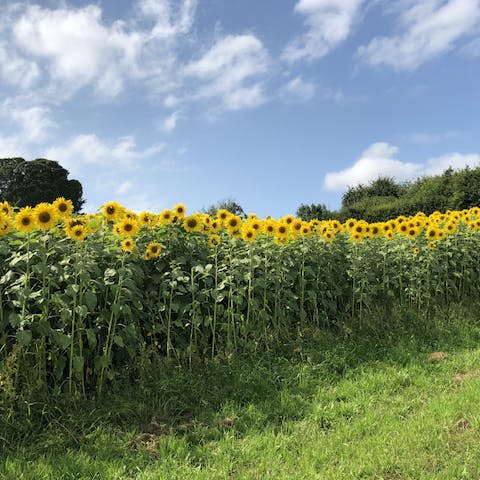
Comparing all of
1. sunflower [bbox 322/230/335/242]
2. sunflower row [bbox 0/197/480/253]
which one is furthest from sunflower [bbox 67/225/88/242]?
sunflower [bbox 322/230/335/242]

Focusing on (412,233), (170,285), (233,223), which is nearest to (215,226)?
(233,223)

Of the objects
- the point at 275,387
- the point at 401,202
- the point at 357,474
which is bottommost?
the point at 357,474

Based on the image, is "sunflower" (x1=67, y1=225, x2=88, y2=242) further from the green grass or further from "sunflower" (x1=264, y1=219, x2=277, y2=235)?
"sunflower" (x1=264, y1=219, x2=277, y2=235)

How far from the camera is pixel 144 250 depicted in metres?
4.74

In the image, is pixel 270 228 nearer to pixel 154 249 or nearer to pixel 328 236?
pixel 328 236

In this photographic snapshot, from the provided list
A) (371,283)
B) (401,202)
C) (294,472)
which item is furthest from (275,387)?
(401,202)

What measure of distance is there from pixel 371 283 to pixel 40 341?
4104 mm

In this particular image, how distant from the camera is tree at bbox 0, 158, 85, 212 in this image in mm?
37094

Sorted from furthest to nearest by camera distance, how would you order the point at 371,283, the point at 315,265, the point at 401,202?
the point at 401,202 < the point at 371,283 < the point at 315,265

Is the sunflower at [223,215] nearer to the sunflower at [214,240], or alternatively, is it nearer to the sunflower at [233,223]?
the sunflower at [233,223]

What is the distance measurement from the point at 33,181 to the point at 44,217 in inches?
1432

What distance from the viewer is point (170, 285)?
446 centimetres

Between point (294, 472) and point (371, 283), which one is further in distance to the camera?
point (371, 283)

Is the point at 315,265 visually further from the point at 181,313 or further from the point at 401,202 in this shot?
the point at 401,202
